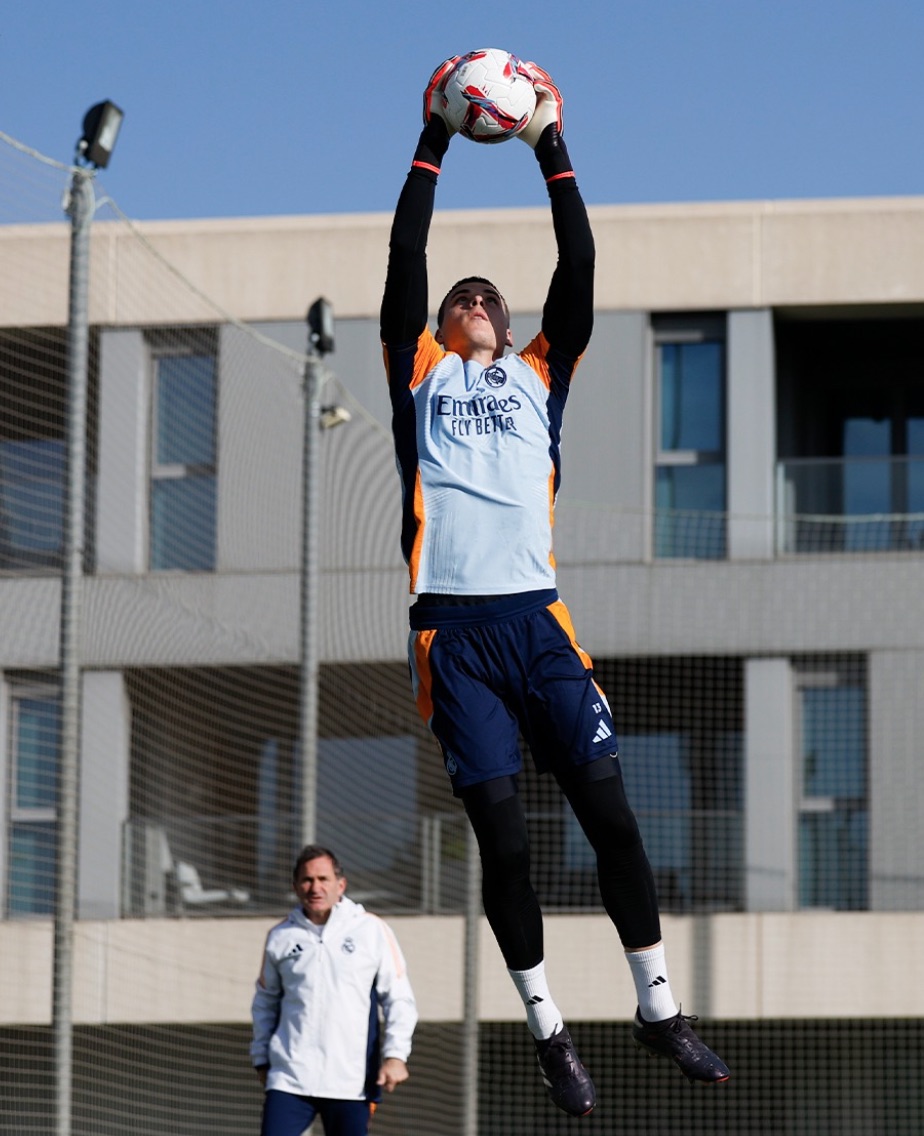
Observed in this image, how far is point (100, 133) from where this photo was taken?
7.36 meters

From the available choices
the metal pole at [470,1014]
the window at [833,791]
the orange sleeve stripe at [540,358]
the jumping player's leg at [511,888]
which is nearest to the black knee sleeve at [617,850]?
the jumping player's leg at [511,888]

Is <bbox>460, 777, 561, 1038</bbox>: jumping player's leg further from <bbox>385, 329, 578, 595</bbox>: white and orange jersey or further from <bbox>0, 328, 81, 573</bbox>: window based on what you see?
<bbox>0, 328, 81, 573</bbox>: window

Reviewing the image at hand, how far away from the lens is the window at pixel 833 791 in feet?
46.2

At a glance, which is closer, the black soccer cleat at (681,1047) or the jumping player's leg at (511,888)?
the black soccer cleat at (681,1047)

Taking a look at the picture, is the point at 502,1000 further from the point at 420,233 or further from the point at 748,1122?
the point at 420,233

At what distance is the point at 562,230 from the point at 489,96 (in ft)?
1.08

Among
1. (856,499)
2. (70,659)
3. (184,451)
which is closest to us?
(70,659)

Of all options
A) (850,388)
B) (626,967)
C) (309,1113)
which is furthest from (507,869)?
(850,388)

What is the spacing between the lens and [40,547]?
448 inches

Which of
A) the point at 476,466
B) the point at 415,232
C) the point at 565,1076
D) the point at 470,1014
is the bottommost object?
the point at 470,1014

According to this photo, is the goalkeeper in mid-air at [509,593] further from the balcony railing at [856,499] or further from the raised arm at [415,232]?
the balcony railing at [856,499]

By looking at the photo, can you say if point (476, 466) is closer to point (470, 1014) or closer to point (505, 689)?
point (505, 689)

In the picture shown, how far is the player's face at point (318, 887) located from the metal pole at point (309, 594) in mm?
3154

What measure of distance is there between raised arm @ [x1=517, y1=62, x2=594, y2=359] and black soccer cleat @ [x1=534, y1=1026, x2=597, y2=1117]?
152cm
